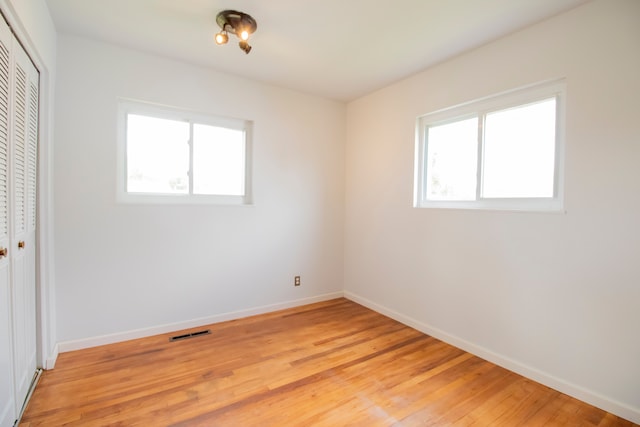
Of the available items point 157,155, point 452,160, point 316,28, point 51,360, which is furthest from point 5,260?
point 452,160

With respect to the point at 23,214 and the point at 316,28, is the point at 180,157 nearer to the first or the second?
the point at 23,214

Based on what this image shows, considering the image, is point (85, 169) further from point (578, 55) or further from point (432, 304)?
point (578, 55)

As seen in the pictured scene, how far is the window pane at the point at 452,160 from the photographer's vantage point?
8.59 feet

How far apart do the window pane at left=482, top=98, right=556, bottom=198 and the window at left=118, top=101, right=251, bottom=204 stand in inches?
92.4

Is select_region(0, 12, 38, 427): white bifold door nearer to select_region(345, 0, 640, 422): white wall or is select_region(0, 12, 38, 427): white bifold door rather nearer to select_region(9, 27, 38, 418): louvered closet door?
select_region(9, 27, 38, 418): louvered closet door

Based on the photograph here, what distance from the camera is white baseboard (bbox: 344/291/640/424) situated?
5.74 feet

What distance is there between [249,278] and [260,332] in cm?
62

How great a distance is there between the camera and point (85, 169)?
2.40 m

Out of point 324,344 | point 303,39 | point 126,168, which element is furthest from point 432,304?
point 126,168

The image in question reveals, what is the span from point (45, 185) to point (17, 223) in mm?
583

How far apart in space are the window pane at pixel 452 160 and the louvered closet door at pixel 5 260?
304 centimetres

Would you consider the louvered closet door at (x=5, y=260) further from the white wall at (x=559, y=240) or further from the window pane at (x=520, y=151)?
the window pane at (x=520, y=151)

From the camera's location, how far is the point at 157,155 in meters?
2.75

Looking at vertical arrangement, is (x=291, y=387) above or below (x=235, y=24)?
below
